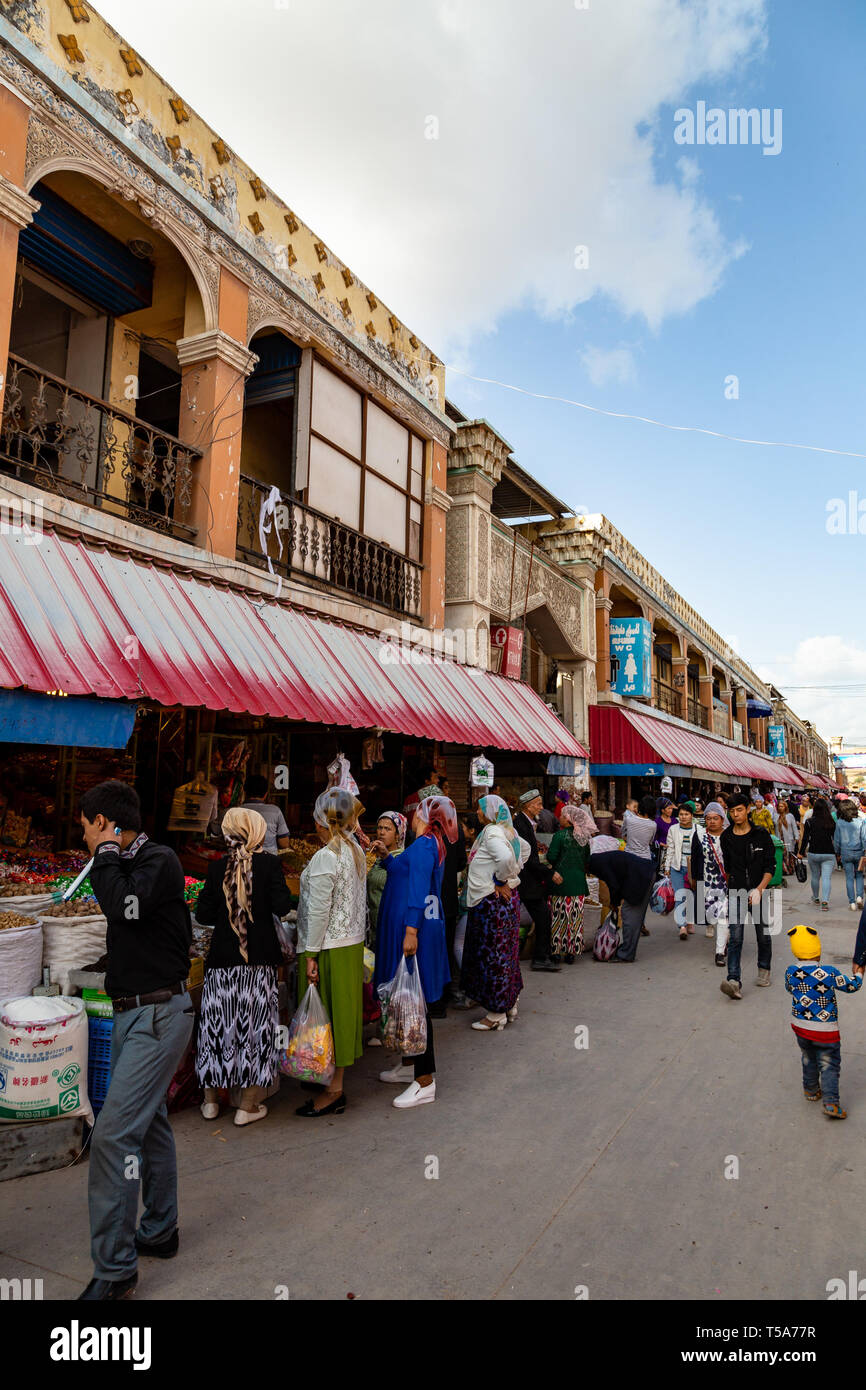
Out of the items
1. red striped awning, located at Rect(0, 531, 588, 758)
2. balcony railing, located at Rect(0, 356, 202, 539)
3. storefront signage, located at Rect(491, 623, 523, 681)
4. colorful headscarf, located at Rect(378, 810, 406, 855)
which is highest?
balcony railing, located at Rect(0, 356, 202, 539)

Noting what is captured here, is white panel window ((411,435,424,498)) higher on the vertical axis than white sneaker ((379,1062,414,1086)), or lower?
higher

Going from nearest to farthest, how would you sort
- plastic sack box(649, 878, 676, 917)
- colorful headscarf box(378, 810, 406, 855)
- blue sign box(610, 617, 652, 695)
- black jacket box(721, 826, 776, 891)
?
1. colorful headscarf box(378, 810, 406, 855)
2. black jacket box(721, 826, 776, 891)
3. plastic sack box(649, 878, 676, 917)
4. blue sign box(610, 617, 652, 695)

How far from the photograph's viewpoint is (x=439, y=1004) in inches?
282

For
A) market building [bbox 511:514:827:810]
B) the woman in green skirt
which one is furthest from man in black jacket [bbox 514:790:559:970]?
market building [bbox 511:514:827:810]

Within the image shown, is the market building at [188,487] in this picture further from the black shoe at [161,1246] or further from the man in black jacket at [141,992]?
the black shoe at [161,1246]

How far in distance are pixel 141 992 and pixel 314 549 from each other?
724 cm

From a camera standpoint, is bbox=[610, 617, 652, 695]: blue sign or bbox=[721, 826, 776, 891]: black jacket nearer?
bbox=[721, 826, 776, 891]: black jacket

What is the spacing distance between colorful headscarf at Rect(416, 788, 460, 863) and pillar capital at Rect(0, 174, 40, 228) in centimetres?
559

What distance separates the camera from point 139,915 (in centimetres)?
316

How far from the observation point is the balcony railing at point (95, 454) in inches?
265

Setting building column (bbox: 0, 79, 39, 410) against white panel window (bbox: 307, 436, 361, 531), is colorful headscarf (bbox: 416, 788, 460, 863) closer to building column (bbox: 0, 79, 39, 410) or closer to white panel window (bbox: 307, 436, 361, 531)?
building column (bbox: 0, 79, 39, 410)

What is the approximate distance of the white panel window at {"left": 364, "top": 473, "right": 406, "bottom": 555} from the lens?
11.2 metres

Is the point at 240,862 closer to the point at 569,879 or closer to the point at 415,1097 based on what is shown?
the point at 415,1097
